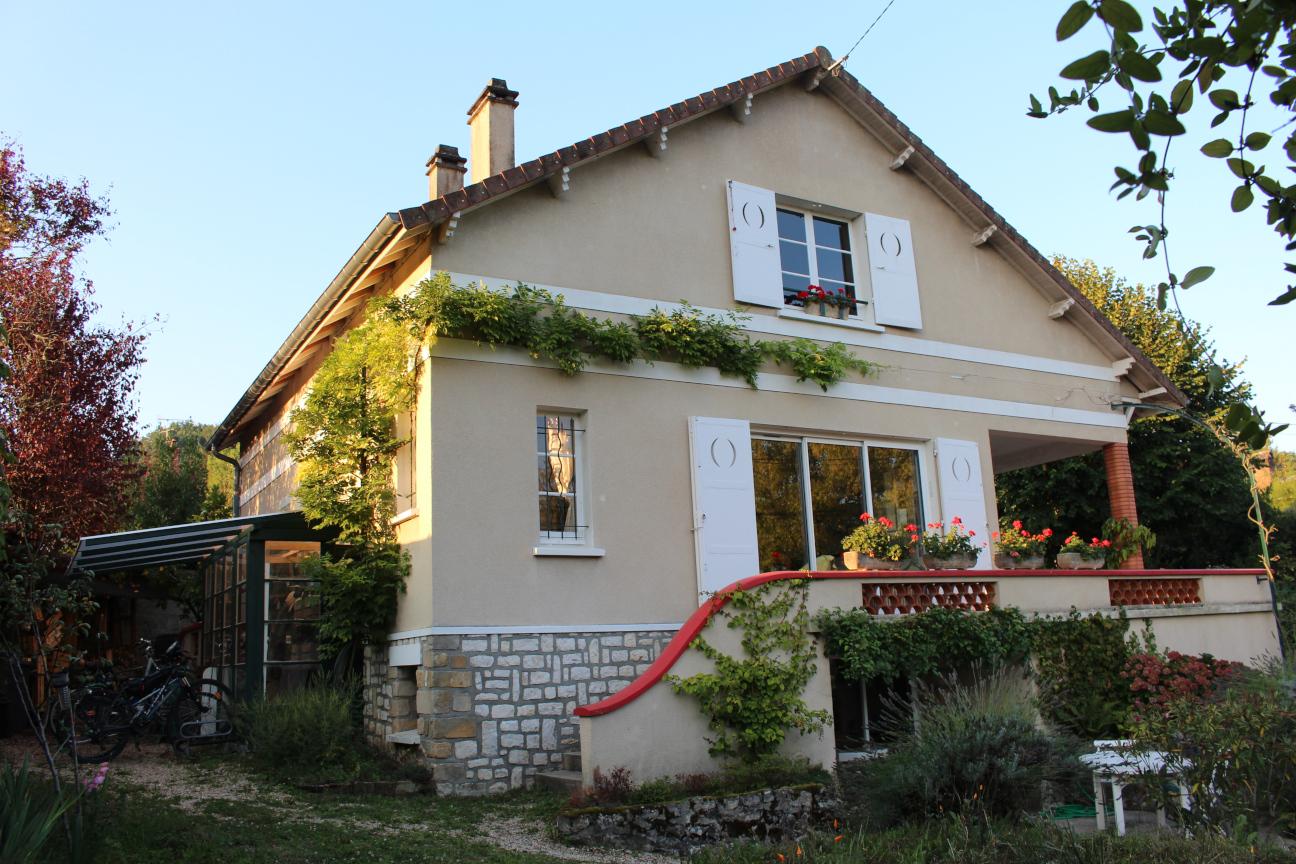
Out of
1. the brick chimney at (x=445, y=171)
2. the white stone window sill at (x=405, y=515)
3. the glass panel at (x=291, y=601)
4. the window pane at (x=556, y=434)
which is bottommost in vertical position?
the glass panel at (x=291, y=601)

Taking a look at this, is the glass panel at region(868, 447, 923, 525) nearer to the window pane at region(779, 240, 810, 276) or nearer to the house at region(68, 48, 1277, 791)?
the house at region(68, 48, 1277, 791)

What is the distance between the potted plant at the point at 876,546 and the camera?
10.6m

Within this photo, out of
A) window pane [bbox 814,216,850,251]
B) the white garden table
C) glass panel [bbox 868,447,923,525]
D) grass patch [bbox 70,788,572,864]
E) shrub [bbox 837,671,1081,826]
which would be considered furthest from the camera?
window pane [bbox 814,216,850,251]

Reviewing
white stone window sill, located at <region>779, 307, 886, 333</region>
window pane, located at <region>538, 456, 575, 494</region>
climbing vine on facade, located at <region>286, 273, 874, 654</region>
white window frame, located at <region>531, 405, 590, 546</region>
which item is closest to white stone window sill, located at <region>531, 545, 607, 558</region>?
white window frame, located at <region>531, 405, 590, 546</region>

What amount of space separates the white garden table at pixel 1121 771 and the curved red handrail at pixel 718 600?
2500mm

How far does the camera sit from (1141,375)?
1420 cm

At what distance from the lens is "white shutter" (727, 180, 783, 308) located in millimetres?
11352

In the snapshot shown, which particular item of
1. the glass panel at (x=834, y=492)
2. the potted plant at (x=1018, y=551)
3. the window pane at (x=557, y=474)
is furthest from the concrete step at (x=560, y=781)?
the potted plant at (x=1018, y=551)

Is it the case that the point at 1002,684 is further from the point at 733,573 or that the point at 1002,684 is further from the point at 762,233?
the point at 762,233

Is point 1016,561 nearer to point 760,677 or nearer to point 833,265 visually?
point 833,265

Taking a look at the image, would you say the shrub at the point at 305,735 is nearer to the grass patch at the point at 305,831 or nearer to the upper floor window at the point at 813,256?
the grass patch at the point at 305,831

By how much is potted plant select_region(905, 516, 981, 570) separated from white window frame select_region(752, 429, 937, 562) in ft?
2.92

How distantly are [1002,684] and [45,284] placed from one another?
12866 mm

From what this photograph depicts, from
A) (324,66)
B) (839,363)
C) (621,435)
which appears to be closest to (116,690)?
(621,435)
